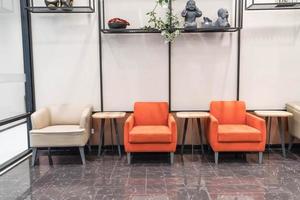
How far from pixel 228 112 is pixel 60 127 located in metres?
2.50

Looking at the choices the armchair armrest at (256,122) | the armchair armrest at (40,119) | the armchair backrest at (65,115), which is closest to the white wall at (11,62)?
the armchair armrest at (40,119)

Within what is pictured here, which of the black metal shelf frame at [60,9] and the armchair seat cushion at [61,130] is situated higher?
the black metal shelf frame at [60,9]

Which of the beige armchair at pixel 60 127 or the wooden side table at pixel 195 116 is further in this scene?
the wooden side table at pixel 195 116

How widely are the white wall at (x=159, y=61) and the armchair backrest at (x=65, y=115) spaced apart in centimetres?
21

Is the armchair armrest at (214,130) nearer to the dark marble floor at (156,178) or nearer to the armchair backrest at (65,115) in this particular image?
the dark marble floor at (156,178)

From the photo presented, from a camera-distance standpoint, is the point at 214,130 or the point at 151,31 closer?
the point at 214,130

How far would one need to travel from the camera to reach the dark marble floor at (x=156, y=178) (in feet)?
9.11

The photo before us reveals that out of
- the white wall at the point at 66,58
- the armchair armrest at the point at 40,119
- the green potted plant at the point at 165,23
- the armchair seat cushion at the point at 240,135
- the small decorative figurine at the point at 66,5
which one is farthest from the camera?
the white wall at the point at 66,58

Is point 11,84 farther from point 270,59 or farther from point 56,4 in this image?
point 270,59

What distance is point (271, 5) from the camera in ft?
12.7

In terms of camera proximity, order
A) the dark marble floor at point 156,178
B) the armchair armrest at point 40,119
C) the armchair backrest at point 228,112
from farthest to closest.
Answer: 1. the armchair backrest at point 228,112
2. the armchair armrest at point 40,119
3. the dark marble floor at point 156,178

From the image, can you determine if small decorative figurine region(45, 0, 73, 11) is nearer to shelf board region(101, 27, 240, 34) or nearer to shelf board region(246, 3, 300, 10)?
shelf board region(101, 27, 240, 34)

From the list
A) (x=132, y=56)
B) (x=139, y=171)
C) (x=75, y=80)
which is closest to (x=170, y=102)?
(x=132, y=56)

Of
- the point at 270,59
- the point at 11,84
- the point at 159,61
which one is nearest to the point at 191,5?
the point at 159,61
